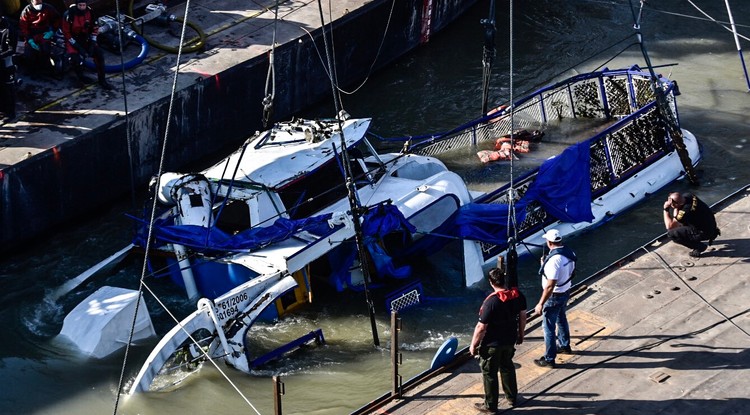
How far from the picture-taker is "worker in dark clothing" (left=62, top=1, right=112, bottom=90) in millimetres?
19562

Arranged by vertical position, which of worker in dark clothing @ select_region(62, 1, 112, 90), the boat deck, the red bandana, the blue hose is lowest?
the boat deck

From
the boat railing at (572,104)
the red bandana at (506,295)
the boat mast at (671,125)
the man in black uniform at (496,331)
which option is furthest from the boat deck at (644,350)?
the boat railing at (572,104)

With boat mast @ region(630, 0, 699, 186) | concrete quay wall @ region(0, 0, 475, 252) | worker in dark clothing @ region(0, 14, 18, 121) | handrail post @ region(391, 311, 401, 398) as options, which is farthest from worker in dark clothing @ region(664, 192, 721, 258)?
worker in dark clothing @ region(0, 14, 18, 121)

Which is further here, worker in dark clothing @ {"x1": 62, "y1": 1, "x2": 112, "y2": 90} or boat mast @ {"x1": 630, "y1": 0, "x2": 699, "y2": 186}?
worker in dark clothing @ {"x1": 62, "y1": 1, "x2": 112, "y2": 90}

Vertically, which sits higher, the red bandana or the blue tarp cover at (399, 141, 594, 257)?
the red bandana

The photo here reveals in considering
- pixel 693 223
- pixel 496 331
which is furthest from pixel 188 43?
pixel 496 331

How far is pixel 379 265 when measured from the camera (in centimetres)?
1588

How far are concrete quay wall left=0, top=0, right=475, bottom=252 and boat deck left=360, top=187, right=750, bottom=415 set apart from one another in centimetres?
654

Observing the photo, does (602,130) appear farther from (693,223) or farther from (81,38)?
(81,38)

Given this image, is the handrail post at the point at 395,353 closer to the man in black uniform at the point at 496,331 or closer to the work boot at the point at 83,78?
the man in black uniform at the point at 496,331

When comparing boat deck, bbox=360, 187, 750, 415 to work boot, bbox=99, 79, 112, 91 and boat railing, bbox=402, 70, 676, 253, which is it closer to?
boat railing, bbox=402, 70, 676, 253

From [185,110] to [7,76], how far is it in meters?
3.15

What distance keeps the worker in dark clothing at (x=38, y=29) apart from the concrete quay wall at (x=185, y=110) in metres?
0.96

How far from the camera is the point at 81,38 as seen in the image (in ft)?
65.1
